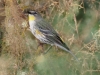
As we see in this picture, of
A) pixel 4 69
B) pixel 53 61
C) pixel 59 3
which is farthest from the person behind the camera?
pixel 59 3

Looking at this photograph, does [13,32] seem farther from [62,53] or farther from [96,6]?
[96,6]

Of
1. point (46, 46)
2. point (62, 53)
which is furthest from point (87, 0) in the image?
point (62, 53)

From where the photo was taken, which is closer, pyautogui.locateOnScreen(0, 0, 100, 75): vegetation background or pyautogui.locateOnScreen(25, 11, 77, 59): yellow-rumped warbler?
pyautogui.locateOnScreen(0, 0, 100, 75): vegetation background

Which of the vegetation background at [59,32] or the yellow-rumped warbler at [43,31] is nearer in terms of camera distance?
the vegetation background at [59,32]
